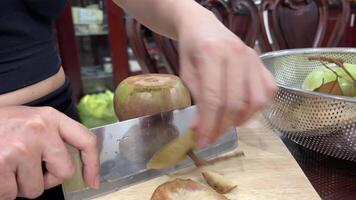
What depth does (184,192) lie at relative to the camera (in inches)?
16.6

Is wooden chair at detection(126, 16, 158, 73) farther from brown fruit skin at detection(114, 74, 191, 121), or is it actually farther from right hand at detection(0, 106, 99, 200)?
right hand at detection(0, 106, 99, 200)

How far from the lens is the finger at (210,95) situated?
0.30m

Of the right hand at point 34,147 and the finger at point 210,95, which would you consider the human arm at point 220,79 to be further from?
the right hand at point 34,147

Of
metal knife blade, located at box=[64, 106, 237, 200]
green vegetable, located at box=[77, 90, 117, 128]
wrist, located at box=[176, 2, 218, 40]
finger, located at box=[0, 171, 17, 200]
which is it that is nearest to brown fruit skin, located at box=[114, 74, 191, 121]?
metal knife blade, located at box=[64, 106, 237, 200]

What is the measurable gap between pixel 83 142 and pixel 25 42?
227 mm

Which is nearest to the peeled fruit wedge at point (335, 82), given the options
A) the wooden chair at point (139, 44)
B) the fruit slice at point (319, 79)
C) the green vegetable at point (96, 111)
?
the fruit slice at point (319, 79)

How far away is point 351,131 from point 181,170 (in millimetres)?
216

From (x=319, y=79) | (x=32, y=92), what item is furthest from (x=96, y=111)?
(x=319, y=79)

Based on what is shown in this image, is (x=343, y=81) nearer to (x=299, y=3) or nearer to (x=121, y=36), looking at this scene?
(x=299, y=3)

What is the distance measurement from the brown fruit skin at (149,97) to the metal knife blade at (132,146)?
0.03m

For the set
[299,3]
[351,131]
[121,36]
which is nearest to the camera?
[351,131]

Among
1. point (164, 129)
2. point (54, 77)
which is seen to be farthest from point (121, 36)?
point (164, 129)

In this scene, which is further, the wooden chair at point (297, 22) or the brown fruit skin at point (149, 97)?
the wooden chair at point (297, 22)

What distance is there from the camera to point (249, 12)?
929 mm
